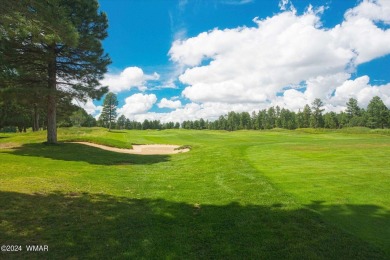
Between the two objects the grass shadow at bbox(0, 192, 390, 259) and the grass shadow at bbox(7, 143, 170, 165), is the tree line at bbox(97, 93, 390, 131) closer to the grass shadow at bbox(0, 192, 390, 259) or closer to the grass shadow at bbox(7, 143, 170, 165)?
the grass shadow at bbox(7, 143, 170, 165)

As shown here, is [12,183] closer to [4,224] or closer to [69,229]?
[4,224]

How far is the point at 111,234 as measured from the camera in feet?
21.1

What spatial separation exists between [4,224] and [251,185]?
7963 mm

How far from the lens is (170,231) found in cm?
668

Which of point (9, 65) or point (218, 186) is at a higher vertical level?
point (9, 65)

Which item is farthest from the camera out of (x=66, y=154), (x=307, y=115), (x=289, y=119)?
(x=289, y=119)

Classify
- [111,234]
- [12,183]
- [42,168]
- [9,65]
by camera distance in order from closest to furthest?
[111,234] < [12,183] < [42,168] < [9,65]

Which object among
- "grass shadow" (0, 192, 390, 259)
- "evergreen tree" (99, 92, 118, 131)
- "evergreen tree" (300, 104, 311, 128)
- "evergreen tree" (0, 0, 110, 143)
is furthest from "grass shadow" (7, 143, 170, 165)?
A: "evergreen tree" (300, 104, 311, 128)

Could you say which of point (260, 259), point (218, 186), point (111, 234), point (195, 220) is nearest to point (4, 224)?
point (111, 234)

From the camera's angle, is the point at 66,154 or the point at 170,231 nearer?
the point at 170,231

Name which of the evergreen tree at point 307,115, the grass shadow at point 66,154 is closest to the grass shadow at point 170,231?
the grass shadow at point 66,154

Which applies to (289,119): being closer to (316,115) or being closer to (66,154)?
(316,115)

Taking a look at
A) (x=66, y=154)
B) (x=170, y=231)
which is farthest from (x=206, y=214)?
(x=66, y=154)

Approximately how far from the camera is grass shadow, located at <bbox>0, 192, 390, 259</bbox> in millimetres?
5480
